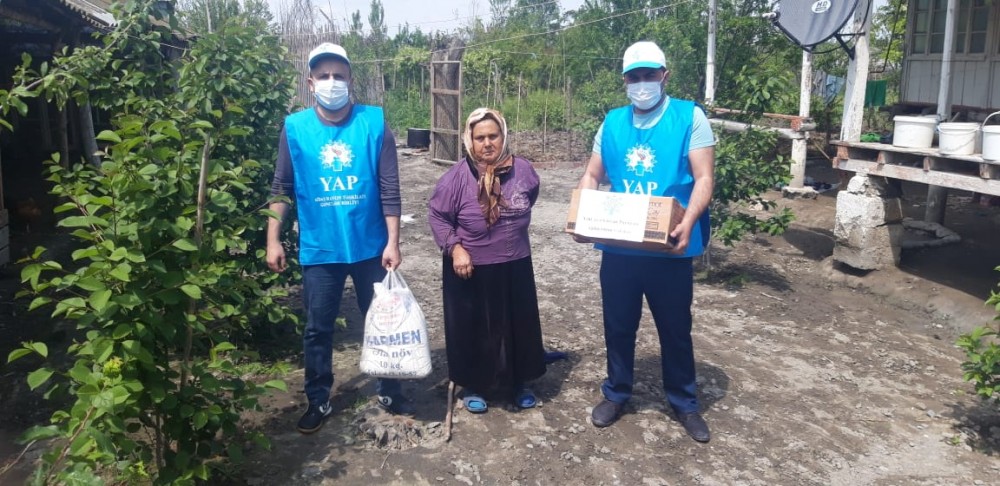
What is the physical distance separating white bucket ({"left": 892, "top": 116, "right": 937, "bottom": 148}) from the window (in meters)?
3.54

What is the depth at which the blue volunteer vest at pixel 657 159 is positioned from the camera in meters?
3.49

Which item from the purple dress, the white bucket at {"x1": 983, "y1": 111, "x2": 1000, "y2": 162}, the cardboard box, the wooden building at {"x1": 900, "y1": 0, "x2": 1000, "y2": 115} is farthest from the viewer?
the wooden building at {"x1": 900, "y1": 0, "x2": 1000, "y2": 115}

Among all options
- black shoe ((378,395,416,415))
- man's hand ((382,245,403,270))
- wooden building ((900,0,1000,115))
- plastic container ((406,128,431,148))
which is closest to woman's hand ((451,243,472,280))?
man's hand ((382,245,403,270))

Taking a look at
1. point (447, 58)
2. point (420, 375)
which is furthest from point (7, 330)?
point (447, 58)

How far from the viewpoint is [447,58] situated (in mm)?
13234

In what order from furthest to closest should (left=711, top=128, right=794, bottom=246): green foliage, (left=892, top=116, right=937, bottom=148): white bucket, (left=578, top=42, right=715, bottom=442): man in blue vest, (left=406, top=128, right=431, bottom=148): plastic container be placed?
(left=406, top=128, right=431, bottom=148): plastic container, (left=711, top=128, right=794, bottom=246): green foliage, (left=892, top=116, right=937, bottom=148): white bucket, (left=578, top=42, right=715, bottom=442): man in blue vest

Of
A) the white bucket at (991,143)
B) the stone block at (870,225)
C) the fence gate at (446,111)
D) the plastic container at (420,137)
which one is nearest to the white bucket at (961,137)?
the white bucket at (991,143)

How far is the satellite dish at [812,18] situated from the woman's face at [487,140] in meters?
4.68

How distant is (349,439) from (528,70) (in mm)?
16462

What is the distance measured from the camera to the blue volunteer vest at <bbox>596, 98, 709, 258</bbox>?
3486mm

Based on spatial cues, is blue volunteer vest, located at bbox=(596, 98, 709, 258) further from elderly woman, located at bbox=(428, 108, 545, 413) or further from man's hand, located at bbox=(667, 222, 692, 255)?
elderly woman, located at bbox=(428, 108, 545, 413)

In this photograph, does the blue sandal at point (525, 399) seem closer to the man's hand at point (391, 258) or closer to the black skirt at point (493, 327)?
the black skirt at point (493, 327)

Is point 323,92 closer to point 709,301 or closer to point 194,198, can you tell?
point 194,198

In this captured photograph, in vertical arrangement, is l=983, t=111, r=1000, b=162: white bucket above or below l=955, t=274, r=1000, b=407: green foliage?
above
